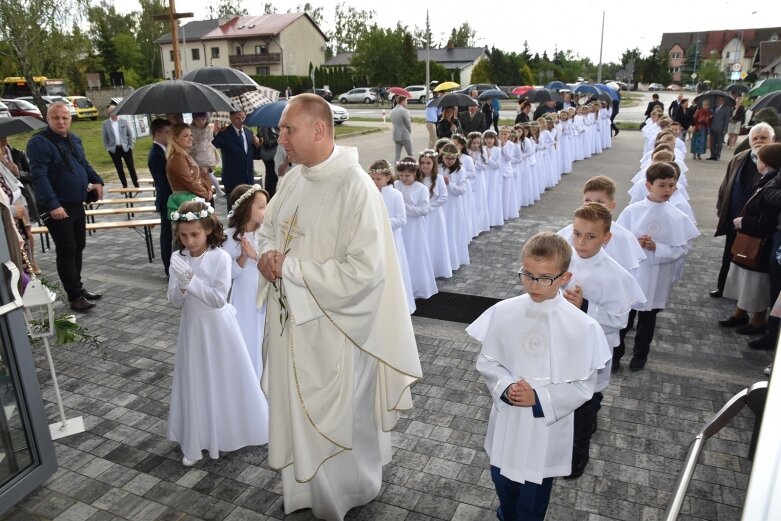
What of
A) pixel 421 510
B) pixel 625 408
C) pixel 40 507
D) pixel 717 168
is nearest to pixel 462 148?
pixel 625 408

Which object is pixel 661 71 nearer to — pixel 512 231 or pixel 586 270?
pixel 512 231

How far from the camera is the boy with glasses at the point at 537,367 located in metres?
2.93

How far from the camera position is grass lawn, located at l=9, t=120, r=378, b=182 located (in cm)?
1845

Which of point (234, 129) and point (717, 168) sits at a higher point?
point (234, 129)

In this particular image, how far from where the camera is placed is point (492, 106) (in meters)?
21.7

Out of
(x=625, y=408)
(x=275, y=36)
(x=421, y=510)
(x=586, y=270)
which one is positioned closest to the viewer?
(x=421, y=510)

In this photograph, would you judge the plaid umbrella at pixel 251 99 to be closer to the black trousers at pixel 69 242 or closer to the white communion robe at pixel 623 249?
the black trousers at pixel 69 242

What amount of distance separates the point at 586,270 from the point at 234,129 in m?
7.14

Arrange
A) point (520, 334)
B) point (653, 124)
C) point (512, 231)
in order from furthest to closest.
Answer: point (653, 124) < point (512, 231) < point (520, 334)

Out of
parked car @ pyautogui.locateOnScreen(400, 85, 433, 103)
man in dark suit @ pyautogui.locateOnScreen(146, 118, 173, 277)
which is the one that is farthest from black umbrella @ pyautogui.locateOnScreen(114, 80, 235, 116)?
parked car @ pyautogui.locateOnScreen(400, 85, 433, 103)

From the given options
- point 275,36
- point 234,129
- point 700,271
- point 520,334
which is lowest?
point 700,271

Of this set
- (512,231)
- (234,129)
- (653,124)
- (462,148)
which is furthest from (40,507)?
(653,124)

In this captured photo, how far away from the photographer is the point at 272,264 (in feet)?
10.7

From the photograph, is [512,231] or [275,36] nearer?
[512,231]
